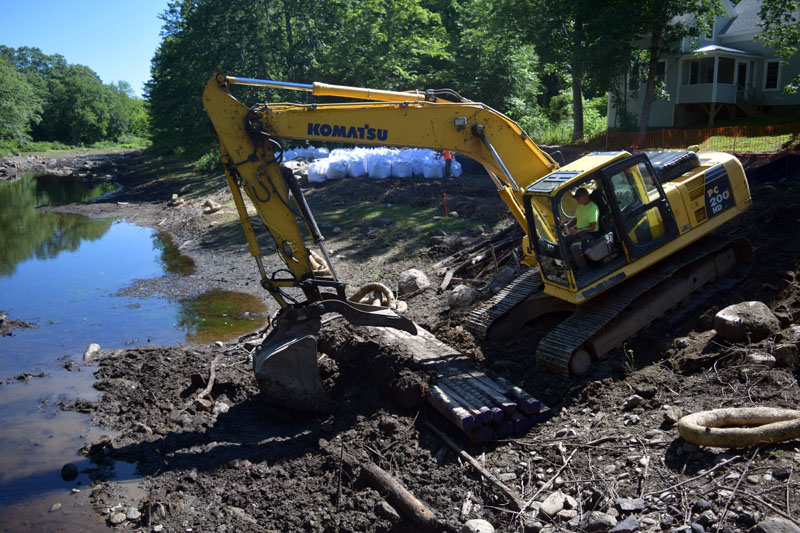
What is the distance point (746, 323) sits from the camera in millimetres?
6938

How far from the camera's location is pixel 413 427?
21.4 feet

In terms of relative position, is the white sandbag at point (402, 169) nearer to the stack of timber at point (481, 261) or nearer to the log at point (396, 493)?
the stack of timber at point (481, 261)

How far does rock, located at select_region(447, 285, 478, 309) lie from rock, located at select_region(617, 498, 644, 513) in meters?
5.24

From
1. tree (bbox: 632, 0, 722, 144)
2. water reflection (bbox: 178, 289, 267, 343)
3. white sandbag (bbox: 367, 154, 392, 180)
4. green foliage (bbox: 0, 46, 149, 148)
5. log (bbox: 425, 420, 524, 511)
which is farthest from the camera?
green foliage (bbox: 0, 46, 149, 148)

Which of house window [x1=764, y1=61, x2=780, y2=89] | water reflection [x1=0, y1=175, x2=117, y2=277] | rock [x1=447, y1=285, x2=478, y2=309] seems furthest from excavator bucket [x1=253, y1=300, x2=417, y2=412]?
house window [x1=764, y1=61, x2=780, y2=89]

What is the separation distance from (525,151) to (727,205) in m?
2.93

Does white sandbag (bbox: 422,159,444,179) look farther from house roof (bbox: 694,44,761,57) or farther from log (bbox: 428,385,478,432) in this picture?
log (bbox: 428,385,478,432)

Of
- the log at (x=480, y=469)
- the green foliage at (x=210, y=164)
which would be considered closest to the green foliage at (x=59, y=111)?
the green foliage at (x=210, y=164)

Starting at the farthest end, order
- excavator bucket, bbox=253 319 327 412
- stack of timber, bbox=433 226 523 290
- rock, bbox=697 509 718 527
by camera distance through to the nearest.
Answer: stack of timber, bbox=433 226 523 290, excavator bucket, bbox=253 319 327 412, rock, bbox=697 509 718 527

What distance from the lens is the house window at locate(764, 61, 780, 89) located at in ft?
92.1

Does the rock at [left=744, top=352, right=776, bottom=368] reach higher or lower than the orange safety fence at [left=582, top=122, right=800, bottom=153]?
lower

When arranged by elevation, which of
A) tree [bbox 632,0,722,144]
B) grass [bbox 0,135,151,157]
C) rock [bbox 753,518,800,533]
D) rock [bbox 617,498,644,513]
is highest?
tree [bbox 632,0,722,144]

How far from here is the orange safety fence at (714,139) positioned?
1966 cm

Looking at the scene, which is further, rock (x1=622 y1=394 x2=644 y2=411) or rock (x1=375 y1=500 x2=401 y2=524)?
rock (x1=622 y1=394 x2=644 y2=411)
